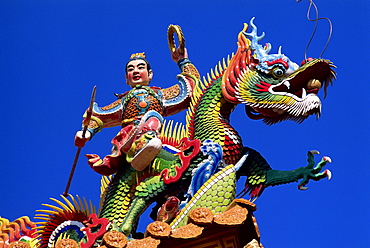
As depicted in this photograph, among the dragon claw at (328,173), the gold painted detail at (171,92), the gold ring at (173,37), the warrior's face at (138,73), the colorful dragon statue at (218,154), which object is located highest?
the gold ring at (173,37)

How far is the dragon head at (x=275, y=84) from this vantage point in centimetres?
1105

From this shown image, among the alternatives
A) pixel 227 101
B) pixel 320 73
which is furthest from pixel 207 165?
pixel 320 73

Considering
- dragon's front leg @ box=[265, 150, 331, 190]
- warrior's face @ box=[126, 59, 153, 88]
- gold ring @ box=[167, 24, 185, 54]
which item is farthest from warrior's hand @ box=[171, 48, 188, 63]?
dragon's front leg @ box=[265, 150, 331, 190]

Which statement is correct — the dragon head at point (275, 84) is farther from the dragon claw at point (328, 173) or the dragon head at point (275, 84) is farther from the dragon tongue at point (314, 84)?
the dragon claw at point (328, 173)

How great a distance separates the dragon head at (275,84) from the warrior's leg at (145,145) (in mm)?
927

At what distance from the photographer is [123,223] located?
35.3 ft

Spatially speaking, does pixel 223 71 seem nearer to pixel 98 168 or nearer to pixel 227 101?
pixel 227 101

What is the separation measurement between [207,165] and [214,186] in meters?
0.31

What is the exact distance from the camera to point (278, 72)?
11.4 meters

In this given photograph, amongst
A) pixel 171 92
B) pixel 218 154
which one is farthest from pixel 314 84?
pixel 171 92

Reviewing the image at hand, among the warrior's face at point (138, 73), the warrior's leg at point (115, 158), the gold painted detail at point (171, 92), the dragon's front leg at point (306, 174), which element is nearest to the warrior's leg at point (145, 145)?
the warrior's leg at point (115, 158)

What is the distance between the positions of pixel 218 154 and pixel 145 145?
33.7 inches

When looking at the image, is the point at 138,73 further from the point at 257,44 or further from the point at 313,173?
the point at 313,173

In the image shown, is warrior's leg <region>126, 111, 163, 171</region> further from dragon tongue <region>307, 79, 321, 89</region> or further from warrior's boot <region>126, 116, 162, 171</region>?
dragon tongue <region>307, 79, 321, 89</region>
